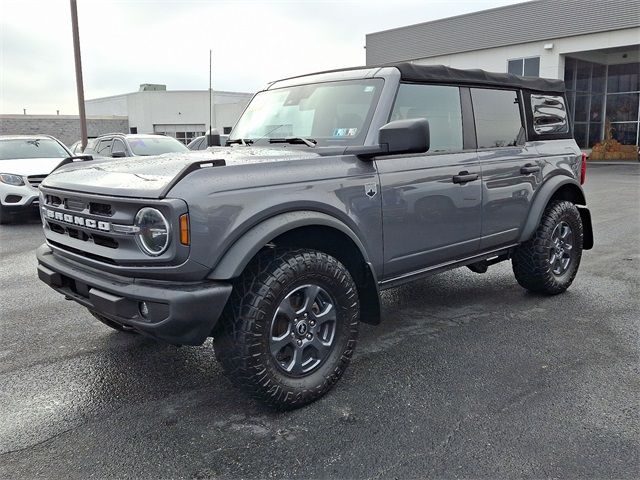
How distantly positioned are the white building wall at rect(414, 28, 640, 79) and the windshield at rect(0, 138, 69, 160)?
15.7 meters

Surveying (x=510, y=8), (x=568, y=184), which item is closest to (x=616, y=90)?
(x=510, y=8)

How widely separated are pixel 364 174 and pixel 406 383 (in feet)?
4.34

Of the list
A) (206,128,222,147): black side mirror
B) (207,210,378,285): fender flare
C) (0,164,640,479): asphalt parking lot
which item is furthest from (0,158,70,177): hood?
(207,210,378,285): fender flare

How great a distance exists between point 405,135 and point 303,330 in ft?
4.23

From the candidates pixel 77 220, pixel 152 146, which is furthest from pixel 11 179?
pixel 77 220

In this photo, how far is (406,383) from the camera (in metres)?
3.45

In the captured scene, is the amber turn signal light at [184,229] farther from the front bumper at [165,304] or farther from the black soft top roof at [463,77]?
the black soft top roof at [463,77]

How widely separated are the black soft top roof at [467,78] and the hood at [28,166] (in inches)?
318

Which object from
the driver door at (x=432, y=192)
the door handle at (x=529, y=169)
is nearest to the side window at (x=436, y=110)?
the driver door at (x=432, y=192)

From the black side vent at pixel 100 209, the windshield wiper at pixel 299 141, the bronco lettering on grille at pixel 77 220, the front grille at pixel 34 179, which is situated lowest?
the front grille at pixel 34 179

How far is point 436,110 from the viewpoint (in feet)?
13.6

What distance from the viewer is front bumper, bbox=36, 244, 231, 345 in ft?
8.70

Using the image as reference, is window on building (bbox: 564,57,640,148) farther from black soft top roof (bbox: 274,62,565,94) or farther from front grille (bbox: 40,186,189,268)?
front grille (bbox: 40,186,189,268)

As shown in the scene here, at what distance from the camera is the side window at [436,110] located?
12.8ft
